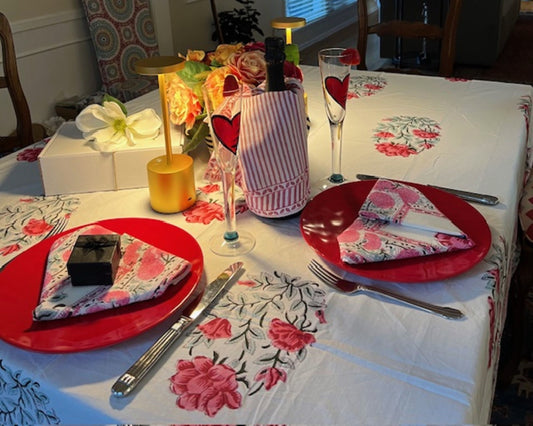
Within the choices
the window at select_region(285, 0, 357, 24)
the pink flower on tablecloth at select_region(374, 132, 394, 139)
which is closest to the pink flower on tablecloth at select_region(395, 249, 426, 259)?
the pink flower on tablecloth at select_region(374, 132, 394, 139)

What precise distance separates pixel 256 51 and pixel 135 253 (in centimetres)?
51

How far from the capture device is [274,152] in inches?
37.2

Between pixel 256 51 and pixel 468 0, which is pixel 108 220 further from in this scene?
pixel 468 0

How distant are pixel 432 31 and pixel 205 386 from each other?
179cm

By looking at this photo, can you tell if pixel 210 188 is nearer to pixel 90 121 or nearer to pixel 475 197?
pixel 90 121

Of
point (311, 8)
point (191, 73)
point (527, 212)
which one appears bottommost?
point (527, 212)

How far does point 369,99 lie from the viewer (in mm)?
1591

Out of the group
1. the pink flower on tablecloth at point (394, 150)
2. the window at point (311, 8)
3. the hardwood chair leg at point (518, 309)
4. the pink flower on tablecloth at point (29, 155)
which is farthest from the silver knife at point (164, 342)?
the window at point (311, 8)

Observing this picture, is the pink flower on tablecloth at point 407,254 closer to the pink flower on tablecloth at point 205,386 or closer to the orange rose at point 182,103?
the pink flower on tablecloth at point 205,386

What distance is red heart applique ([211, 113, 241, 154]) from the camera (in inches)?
33.4

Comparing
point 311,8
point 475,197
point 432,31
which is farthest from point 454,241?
point 311,8

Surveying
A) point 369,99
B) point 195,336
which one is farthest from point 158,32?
point 195,336

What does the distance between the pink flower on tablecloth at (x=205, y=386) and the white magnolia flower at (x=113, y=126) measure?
0.55m

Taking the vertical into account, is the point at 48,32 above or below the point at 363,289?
above
